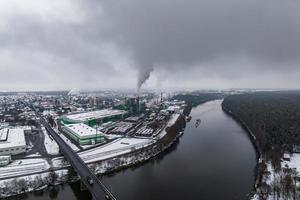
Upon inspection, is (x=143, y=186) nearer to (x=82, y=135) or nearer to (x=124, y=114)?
(x=82, y=135)

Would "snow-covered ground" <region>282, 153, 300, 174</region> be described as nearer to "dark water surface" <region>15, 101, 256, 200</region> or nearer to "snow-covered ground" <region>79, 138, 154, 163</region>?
"dark water surface" <region>15, 101, 256, 200</region>

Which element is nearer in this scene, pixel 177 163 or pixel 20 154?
pixel 177 163

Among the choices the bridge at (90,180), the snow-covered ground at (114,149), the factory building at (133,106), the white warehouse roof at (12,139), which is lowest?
the snow-covered ground at (114,149)

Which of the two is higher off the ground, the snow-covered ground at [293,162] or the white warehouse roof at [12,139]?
the white warehouse roof at [12,139]

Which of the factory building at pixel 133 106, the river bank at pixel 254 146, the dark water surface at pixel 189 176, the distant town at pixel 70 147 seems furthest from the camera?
the factory building at pixel 133 106

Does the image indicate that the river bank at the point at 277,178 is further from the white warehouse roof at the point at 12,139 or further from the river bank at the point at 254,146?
the white warehouse roof at the point at 12,139

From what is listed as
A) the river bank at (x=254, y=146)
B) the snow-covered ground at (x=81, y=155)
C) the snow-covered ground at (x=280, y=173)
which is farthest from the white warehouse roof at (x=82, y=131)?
the snow-covered ground at (x=280, y=173)

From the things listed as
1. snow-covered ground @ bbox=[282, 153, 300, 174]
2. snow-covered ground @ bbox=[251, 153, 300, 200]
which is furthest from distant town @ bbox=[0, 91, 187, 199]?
snow-covered ground @ bbox=[282, 153, 300, 174]

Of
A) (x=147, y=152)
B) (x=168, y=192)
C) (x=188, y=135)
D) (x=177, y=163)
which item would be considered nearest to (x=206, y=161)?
(x=177, y=163)
